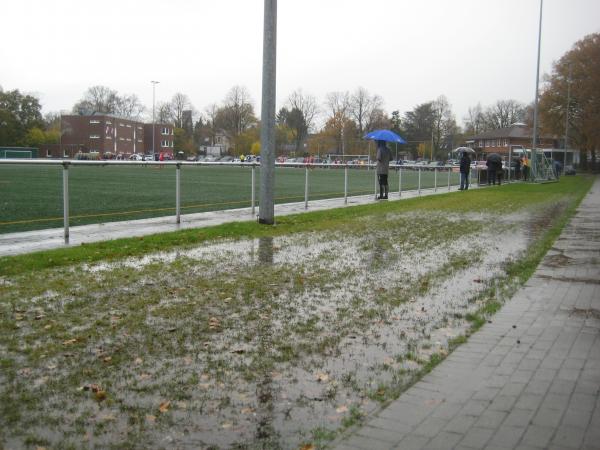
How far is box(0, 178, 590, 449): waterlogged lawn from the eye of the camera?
3.44 metres

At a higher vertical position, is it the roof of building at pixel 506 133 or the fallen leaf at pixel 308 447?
the roof of building at pixel 506 133

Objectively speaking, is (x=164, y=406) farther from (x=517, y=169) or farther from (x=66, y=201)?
(x=517, y=169)

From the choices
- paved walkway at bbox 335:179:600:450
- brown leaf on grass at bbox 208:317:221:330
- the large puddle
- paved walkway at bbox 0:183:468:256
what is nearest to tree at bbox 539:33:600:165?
paved walkway at bbox 0:183:468:256

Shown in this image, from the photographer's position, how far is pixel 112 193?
19500mm

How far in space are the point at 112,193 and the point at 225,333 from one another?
15410mm

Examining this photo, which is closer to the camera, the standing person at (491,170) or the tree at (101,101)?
the standing person at (491,170)

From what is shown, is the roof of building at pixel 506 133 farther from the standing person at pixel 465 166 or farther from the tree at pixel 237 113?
the standing person at pixel 465 166

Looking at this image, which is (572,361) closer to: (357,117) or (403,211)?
(403,211)

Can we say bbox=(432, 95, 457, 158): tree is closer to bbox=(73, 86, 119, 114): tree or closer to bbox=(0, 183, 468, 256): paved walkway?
bbox=(73, 86, 119, 114): tree

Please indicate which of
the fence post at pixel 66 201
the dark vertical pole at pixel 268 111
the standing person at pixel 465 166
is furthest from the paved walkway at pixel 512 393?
the standing person at pixel 465 166

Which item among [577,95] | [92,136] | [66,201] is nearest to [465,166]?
[66,201]

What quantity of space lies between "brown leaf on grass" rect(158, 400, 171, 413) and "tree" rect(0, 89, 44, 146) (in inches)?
3531

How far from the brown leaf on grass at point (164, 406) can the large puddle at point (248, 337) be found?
0.10 ft

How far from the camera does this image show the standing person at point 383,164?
21203mm
